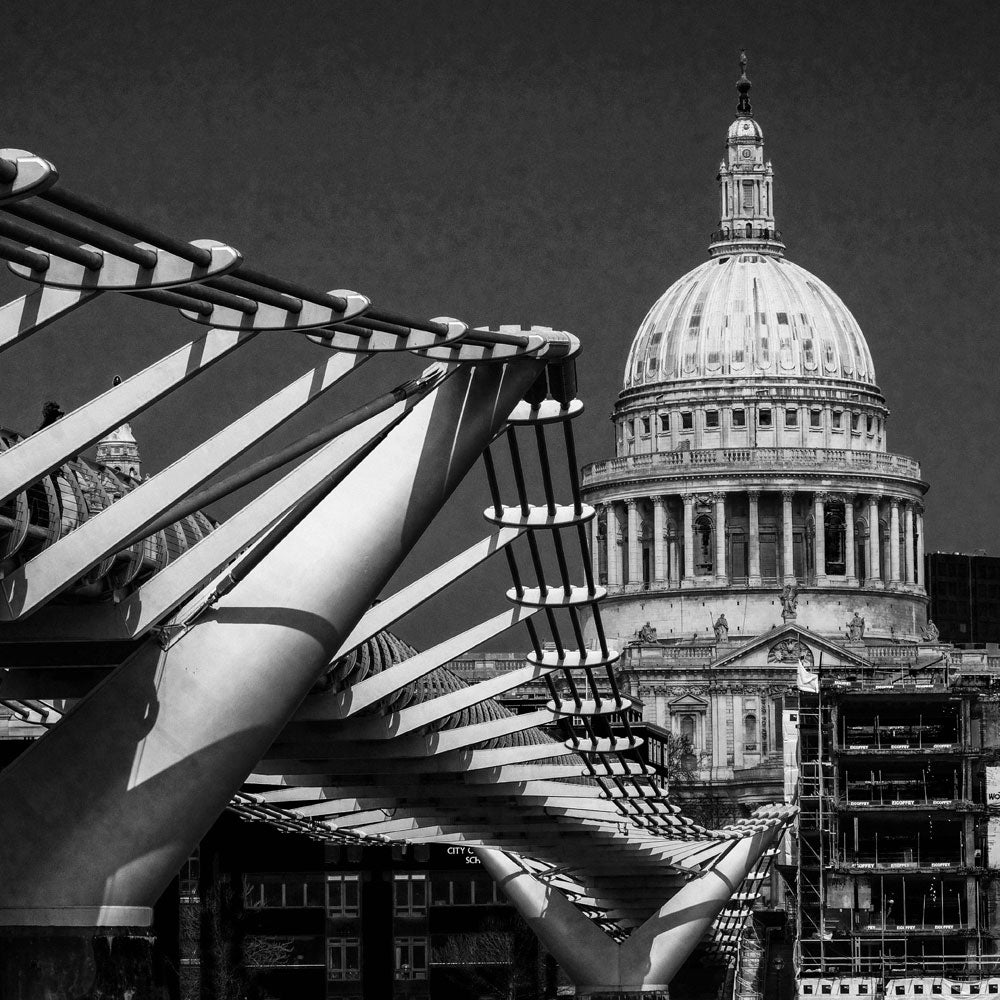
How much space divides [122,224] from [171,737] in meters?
9.82

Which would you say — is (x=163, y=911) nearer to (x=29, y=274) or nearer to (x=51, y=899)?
(x=51, y=899)

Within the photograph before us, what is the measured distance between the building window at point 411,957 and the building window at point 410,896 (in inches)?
42.5

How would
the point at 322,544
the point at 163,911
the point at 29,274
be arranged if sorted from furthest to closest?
1. the point at 163,911
2. the point at 322,544
3. the point at 29,274

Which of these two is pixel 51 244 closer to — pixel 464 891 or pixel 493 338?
pixel 493 338

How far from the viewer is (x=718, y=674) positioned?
196 meters

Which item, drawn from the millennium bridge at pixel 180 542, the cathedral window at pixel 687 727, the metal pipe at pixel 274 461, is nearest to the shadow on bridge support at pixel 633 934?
the millennium bridge at pixel 180 542

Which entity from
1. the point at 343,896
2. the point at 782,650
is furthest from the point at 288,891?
the point at 782,650

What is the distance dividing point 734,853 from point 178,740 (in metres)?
58.2

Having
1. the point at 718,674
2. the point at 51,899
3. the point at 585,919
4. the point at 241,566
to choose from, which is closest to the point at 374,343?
the point at 241,566

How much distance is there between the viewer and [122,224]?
24578 mm

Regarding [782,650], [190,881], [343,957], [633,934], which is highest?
[782,650]

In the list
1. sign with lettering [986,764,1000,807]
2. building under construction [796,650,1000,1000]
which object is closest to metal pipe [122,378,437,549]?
building under construction [796,650,1000,1000]

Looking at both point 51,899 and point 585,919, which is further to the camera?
point 585,919

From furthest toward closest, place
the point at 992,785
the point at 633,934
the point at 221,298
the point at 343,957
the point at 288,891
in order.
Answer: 1. the point at 343,957
2. the point at 288,891
3. the point at 992,785
4. the point at 633,934
5. the point at 221,298
